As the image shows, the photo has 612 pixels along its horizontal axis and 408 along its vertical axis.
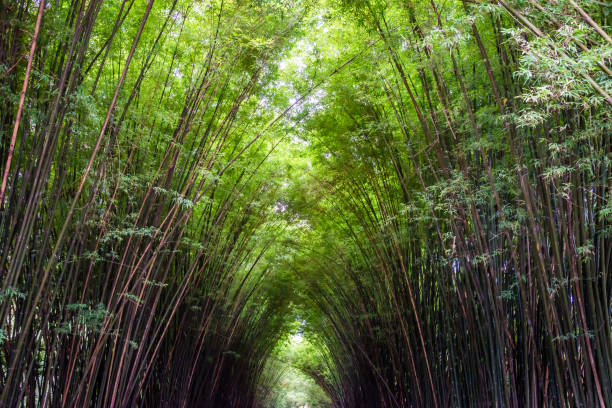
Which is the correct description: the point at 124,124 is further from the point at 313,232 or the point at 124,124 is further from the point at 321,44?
the point at 313,232

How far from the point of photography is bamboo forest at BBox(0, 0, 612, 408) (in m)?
2.86

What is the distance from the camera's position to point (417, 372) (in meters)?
5.37

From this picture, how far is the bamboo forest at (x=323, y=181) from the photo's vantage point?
2.86 meters

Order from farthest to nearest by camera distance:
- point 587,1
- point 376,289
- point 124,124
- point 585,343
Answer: point 376,289 → point 124,124 → point 585,343 → point 587,1

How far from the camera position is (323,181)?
6312 millimetres

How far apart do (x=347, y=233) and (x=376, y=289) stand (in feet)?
3.12

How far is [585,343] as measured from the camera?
2920 mm

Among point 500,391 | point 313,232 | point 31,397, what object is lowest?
point 31,397

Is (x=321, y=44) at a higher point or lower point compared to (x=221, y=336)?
higher

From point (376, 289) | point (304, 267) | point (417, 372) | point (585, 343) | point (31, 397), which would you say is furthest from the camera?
point (304, 267)

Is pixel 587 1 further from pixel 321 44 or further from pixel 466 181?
pixel 321 44

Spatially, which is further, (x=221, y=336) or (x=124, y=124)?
(x=221, y=336)

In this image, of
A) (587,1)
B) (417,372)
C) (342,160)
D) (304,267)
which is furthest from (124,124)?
(304,267)

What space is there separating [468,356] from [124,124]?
368 centimetres
